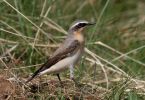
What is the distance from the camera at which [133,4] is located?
45.7 feet

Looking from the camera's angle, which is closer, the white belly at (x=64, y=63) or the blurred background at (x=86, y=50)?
the white belly at (x=64, y=63)

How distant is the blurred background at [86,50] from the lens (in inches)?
352

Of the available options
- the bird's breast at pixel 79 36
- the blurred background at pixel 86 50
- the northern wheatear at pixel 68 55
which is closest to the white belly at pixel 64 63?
the northern wheatear at pixel 68 55

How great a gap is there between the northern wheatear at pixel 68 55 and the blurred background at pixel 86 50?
0.41 meters

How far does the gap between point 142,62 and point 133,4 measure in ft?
12.9

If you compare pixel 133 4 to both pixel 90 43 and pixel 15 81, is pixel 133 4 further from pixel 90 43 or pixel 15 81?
pixel 15 81

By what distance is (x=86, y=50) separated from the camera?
32.8 feet

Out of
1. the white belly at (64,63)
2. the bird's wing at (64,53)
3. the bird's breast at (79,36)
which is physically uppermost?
the bird's breast at (79,36)

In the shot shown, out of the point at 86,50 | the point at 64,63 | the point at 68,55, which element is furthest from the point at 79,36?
the point at 86,50

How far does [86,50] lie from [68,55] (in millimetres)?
1218

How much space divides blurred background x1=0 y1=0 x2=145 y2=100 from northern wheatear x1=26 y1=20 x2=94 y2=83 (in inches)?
16.0

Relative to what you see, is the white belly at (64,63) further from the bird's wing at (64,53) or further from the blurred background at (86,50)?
the blurred background at (86,50)

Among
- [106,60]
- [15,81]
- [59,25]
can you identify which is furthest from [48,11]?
[15,81]

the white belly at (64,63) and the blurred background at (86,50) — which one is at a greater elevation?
the blurred background at (86,50)
